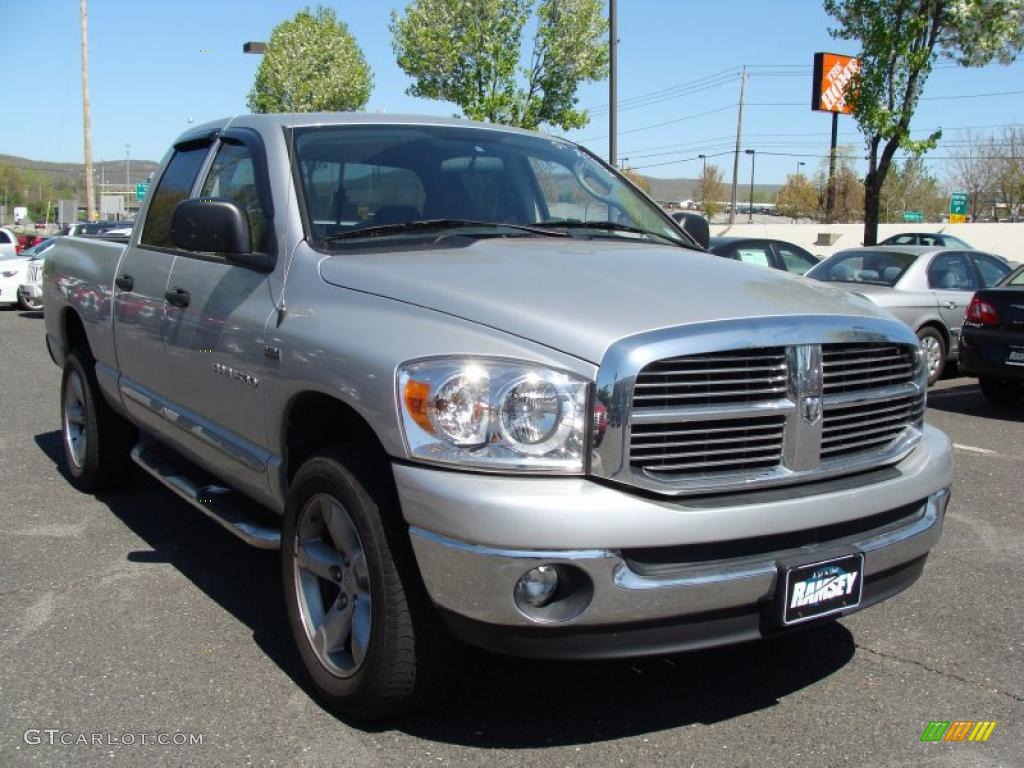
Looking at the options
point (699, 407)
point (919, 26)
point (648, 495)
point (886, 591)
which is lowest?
point (886, 591)

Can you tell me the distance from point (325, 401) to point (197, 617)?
128cm

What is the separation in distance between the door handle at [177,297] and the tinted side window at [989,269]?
33.2 feet

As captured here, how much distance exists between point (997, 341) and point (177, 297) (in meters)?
7.73

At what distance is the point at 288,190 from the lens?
3973 millimetres

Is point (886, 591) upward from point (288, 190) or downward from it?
downward

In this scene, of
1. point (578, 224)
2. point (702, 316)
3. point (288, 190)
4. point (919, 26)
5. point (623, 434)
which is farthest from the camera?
point (919, 26)

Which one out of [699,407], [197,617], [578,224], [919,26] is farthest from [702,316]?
[919,26]

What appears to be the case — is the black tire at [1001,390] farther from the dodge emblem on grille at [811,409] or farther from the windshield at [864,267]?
the dodge emblem on grille at [811,409]

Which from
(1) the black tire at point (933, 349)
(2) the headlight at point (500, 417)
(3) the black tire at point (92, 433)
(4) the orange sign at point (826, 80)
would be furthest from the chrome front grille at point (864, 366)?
(4) the orange sign at point (826, 80)

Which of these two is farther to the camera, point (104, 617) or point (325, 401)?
point (104, 617)

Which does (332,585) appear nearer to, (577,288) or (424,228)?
(577,288)

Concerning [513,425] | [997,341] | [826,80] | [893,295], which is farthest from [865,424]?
[826,80]

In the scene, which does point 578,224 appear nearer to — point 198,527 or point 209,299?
point 209,299

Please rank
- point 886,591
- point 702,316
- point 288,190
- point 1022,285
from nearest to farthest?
point 702,316, point 886,591, point 288,190, point 1022,285
